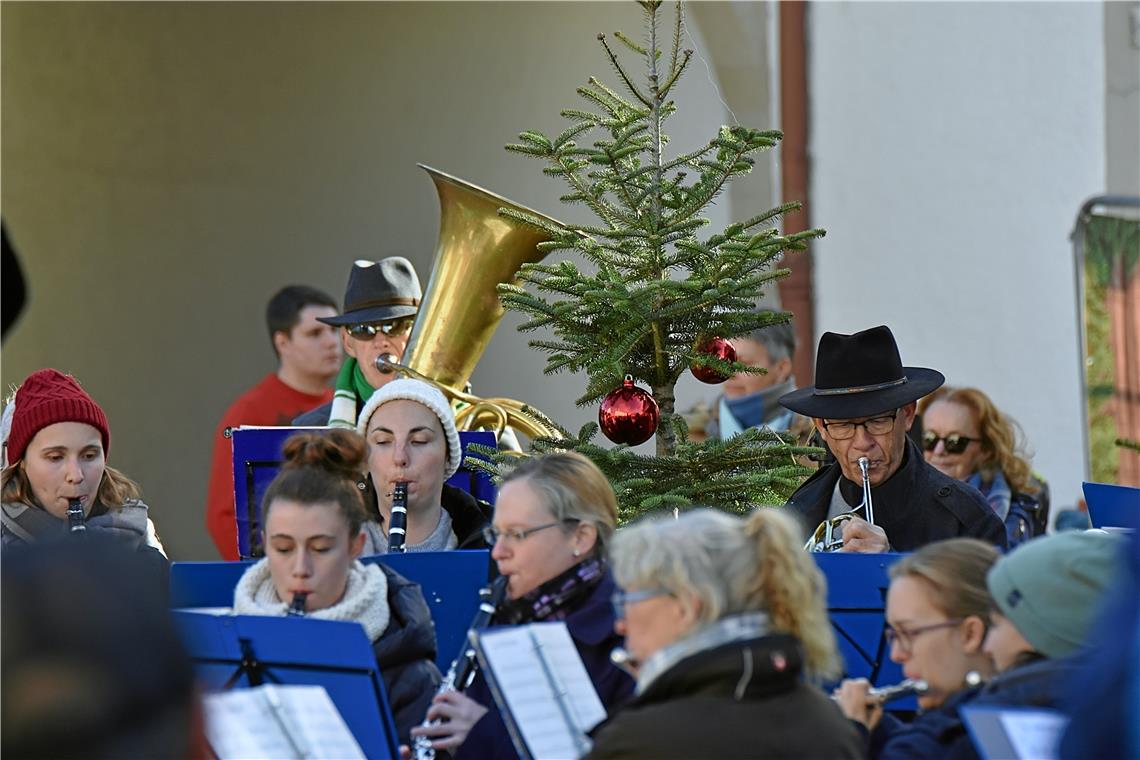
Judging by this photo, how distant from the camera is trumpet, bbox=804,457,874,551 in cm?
477

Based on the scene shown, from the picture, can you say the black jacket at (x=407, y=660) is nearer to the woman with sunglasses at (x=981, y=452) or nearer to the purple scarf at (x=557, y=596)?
the purple scarf at (x=557, y=596)

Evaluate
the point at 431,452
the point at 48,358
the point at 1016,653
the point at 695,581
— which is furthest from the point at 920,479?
the point at 48,358

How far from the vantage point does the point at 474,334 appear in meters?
6.23

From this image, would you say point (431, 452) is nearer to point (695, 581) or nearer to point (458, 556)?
point (458, 556)

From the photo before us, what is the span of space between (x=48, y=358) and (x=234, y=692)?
6.84 m

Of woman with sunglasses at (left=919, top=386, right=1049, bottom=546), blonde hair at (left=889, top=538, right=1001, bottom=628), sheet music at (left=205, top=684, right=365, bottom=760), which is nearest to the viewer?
sheet music at (left=205, top=684, right=365, bottom=760)

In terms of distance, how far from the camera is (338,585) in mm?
4020

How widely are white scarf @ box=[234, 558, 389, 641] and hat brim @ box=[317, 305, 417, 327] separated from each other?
99.2 inches

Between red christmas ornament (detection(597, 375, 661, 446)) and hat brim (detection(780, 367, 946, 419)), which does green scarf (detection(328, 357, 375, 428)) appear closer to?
red christmas ornament (detection(597, 375, 661, 446))

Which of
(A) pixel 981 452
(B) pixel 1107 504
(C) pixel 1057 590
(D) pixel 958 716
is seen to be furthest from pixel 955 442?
(C) pixel 1057 590

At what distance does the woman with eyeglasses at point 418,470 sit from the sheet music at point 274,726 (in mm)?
1757

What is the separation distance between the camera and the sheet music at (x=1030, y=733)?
2.67 metres

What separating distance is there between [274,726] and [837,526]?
7.06 feet

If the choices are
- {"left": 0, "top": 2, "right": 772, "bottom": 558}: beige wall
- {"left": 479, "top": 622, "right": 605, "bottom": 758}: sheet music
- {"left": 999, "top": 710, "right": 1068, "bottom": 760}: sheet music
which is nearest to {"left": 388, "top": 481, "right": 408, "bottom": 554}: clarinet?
{"left": 479, "top": 622, "right": 605, "bottom": 758}: sheet music
